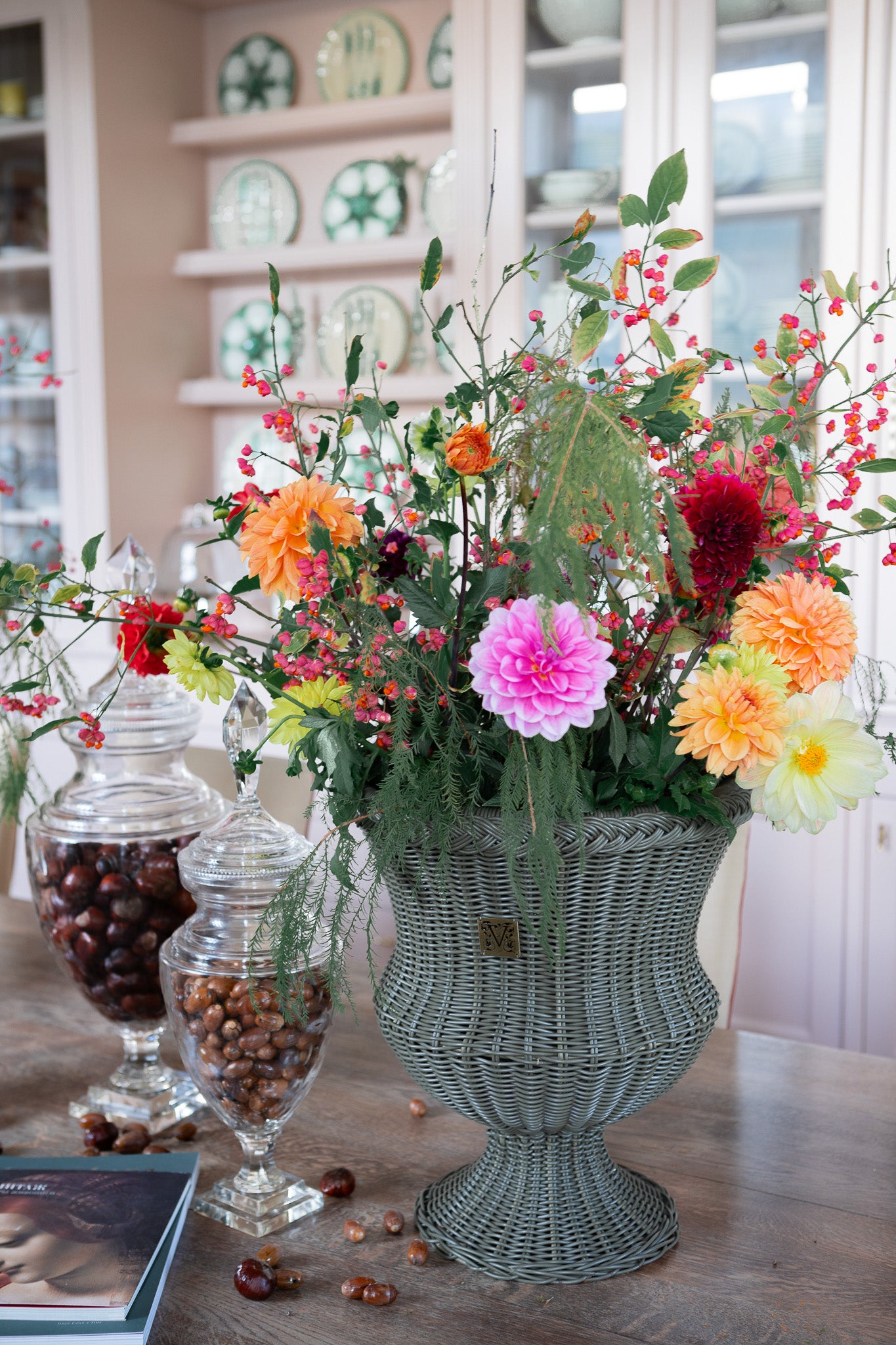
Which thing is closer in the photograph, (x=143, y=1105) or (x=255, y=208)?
(x=143, y=1105)

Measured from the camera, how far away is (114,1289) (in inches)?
30.1

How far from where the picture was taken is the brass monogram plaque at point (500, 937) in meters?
0.78

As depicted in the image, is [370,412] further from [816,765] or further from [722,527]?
[816,765]

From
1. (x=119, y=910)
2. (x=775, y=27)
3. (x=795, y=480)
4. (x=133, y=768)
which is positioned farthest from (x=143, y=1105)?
(x=775, y=27)

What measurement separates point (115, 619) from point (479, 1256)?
49 cm

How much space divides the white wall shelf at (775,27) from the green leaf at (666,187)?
1.83 meters

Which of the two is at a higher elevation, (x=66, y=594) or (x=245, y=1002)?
(x=66, y=594)

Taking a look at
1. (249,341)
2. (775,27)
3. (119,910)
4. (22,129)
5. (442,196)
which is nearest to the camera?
(119,910)

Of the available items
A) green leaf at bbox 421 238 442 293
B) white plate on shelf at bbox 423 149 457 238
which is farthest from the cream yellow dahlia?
white plate on shelf at bbox 423 149 457 238

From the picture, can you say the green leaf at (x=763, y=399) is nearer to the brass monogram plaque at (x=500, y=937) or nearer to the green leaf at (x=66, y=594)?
the brass monogram plaque at (x=500, y=937)

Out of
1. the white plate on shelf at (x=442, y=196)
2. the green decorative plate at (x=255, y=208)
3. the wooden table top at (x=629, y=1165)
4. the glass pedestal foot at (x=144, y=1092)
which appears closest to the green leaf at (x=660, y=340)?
the wooden table top at (x=629, y=1165)

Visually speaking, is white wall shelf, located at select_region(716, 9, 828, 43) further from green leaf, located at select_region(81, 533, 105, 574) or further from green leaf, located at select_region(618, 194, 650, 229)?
green leaf, located at select_region(81, 533, 105, 574)

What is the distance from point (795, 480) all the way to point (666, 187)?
0.19 meters

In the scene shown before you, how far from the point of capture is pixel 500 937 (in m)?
0.79
